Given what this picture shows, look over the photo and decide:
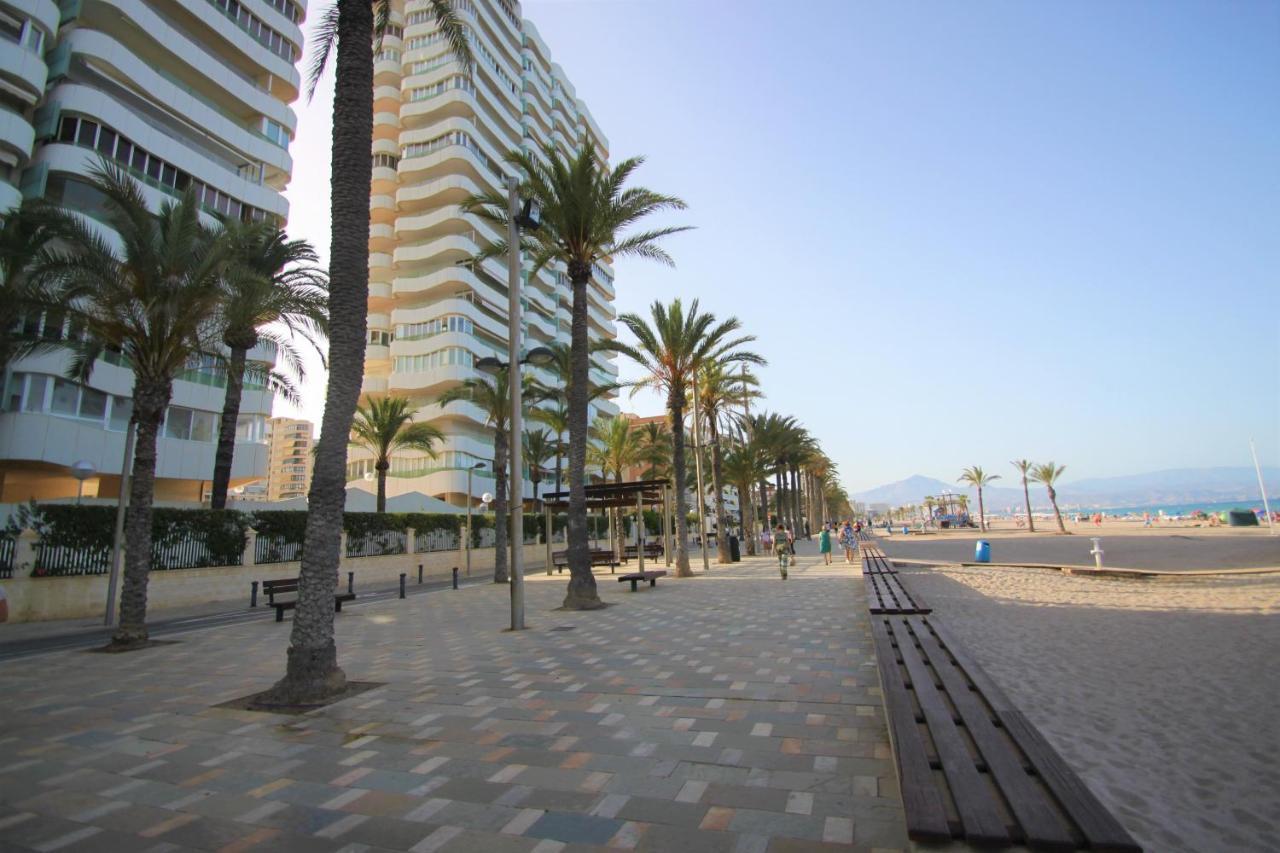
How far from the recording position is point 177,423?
29.0 meters

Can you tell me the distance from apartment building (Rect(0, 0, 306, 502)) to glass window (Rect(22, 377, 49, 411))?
5 cm

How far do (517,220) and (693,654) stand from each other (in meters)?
Result: 8.39

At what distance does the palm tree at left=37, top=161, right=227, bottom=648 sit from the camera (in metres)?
10.4

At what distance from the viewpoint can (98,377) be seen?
2548cm

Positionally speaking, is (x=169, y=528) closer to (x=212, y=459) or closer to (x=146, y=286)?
(x=146, y=286)

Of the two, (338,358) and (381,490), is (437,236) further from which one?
(338,358)

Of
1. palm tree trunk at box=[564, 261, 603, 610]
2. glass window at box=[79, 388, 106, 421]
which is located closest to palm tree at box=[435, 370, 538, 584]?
palm tree trunk at box=[564, 261, 603, 610]

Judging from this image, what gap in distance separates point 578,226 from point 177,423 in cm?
2583

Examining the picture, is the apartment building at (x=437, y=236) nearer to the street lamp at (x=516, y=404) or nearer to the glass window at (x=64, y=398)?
the glass window at (x=64, y=398)

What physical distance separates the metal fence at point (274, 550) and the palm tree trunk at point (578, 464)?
1300cm

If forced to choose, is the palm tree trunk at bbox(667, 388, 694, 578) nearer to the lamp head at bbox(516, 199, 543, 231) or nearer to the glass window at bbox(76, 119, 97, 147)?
the lamp head at bbox(516, 199, 543, 231)

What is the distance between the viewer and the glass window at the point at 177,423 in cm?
2852

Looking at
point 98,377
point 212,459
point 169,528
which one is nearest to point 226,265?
point 169,528

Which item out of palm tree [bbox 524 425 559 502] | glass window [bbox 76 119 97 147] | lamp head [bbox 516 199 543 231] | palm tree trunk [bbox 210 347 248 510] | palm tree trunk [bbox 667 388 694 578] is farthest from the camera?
palm tree [bbox 524 425 559 502]
